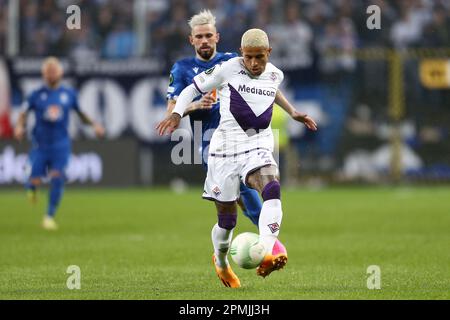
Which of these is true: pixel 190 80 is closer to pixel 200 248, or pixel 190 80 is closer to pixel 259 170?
pixel 259 170

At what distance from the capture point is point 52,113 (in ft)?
52.7

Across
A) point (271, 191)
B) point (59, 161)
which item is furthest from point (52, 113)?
point (271, 191)

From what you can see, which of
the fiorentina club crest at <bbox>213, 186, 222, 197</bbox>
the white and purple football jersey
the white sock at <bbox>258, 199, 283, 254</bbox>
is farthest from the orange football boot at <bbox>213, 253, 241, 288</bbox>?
the white and purple football jersey

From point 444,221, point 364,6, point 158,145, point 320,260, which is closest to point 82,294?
point 320,260

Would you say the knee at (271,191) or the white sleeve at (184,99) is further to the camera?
the white sleeve at (184,99)

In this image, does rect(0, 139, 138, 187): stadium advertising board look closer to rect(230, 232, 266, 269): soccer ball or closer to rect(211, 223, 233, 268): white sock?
rect(211, 223, 233, 268): white sock

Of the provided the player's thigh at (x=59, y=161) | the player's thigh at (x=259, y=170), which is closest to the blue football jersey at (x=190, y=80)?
the player's thigh at (x=259, y=170)

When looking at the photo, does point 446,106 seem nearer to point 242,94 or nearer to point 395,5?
point 395,5

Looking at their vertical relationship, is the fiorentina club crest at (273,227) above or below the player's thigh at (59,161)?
below

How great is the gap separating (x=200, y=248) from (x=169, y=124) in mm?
4418

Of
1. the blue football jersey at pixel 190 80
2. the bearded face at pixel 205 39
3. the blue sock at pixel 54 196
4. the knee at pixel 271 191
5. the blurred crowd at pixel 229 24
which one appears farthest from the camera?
the blurred crowd at pixel 229 24

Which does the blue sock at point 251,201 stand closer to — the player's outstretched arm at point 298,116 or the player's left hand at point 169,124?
the player's outstretched arm at point 298,116

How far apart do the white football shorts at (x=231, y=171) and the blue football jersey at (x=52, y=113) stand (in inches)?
301

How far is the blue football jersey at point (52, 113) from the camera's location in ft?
52.5
